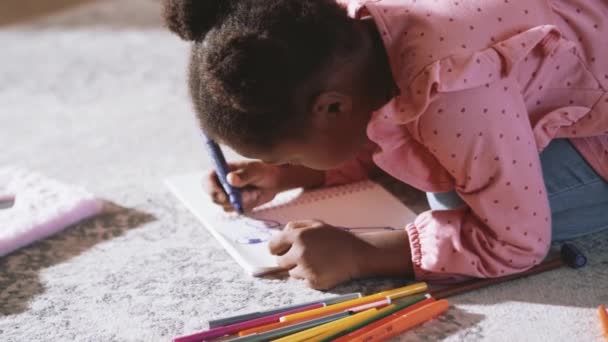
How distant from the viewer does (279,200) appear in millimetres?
1071

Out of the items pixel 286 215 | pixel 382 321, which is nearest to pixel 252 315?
pixel 382 321

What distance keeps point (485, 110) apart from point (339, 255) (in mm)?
221

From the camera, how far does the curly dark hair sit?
0.75 metres

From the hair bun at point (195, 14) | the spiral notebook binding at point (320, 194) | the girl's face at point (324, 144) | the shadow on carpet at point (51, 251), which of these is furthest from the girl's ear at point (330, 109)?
the shadow on carpet at point (51, 251)

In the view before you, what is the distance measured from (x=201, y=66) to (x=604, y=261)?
501mm

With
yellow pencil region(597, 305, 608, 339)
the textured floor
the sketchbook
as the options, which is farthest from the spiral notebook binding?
yellow pencil region(597, 305, 608, 339)

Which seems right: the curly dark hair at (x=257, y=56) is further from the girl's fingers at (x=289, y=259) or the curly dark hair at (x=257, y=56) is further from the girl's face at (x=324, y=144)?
the girl's fingers at (x=289, y=259)

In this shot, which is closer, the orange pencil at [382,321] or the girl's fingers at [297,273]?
the orange pencil at [382,321]

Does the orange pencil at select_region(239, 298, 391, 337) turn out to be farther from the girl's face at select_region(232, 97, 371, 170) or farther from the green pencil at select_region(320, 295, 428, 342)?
the girl's face at select_region(232, 97, 371, 170)

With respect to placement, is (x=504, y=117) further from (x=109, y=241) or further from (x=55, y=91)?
(x=55, y=91)

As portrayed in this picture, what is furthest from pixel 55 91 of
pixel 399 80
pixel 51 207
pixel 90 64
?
pixel 399 80

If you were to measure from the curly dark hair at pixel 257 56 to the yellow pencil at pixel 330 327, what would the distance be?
0.19m

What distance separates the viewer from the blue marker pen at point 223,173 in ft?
3.25

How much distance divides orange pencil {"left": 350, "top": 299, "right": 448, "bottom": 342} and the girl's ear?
206mm
